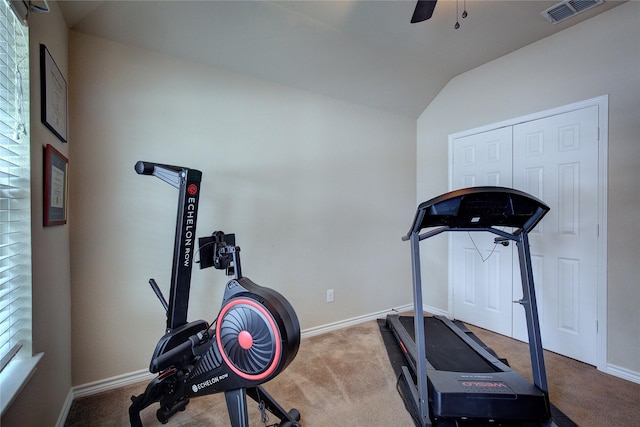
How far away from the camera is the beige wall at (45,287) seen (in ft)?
3.96

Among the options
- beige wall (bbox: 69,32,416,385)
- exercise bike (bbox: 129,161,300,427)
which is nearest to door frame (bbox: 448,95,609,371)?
beige wall (bbox: 69,32,416,385)

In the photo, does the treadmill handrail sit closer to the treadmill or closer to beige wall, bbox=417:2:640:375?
the treadmill

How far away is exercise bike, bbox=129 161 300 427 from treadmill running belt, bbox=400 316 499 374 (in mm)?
1071

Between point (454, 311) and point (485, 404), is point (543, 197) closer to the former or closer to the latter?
point (454, 311)

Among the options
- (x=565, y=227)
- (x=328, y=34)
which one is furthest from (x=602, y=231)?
(x=328, y=34)

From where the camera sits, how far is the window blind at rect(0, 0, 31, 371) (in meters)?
1.08

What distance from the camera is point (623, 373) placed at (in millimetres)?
2043

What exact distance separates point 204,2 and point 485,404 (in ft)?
9.48

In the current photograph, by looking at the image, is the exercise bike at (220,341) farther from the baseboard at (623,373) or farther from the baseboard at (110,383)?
the baseboard at (623,373)

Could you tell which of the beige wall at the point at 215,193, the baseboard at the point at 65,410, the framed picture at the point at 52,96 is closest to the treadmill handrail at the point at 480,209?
the beige wall at the point at 215,193

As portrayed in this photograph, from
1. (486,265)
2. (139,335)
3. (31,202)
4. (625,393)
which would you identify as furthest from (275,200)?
(625,393)

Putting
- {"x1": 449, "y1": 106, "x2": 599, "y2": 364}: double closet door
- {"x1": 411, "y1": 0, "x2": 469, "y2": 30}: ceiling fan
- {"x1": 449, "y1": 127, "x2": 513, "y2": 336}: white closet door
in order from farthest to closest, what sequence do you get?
1. {"x1": 449, "y1": 127, "x2": 513, "y2": 336}: white closet door
2. {"x1": 449, "y1": 106, "x2": 599, "y2": 364}: double closet door
3. {"x1": 411, "y1": 0, "x2": 469, "y2": 30}: ceiling fan

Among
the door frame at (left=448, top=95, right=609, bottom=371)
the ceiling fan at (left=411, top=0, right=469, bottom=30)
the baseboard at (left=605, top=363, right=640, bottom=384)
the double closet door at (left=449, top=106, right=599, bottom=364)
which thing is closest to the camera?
the ceiling fan at (left=411, top=0, right=469, bottom=30)

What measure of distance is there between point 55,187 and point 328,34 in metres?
2.11
